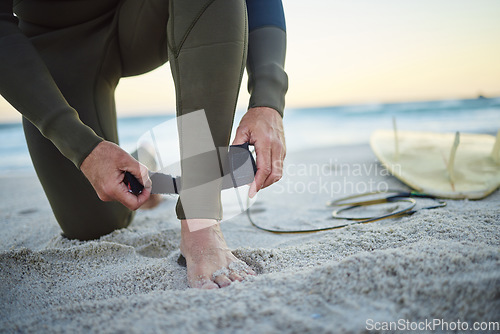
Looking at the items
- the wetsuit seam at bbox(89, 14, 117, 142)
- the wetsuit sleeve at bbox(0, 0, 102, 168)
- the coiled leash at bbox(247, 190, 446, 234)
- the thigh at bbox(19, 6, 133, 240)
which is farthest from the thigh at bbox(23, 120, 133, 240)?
the coiled leash at bbox(247, 190, 446, 234)

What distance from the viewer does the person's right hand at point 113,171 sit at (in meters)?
0.68

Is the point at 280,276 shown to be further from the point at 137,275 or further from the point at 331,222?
the point at 331,222

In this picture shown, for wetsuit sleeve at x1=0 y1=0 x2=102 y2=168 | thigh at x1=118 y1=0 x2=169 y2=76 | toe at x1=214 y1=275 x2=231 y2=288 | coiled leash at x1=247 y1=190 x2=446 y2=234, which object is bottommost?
coiled leash at x1=247 y1=190 x2=446 y2=234

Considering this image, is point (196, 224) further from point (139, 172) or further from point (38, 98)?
point (38, 98)

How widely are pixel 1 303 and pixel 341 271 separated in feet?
2.40

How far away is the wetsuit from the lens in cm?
76

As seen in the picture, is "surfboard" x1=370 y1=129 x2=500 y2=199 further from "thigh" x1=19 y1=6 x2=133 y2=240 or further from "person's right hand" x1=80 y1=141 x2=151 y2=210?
"thigh" x1=19 y1=6 x2=133 y2=240

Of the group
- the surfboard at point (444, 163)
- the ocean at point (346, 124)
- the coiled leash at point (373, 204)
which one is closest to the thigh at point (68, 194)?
the ocean at point (346, 124)

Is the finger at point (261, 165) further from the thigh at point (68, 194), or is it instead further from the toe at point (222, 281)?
the thigh at point (68, 194)

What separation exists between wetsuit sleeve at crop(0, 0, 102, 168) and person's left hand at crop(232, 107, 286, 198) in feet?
1.18

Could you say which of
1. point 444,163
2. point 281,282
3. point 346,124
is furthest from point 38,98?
point 346,124

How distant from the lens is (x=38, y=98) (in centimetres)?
75

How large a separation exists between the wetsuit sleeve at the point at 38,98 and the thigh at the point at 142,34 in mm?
334

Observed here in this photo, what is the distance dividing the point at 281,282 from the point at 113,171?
1.42 ft
